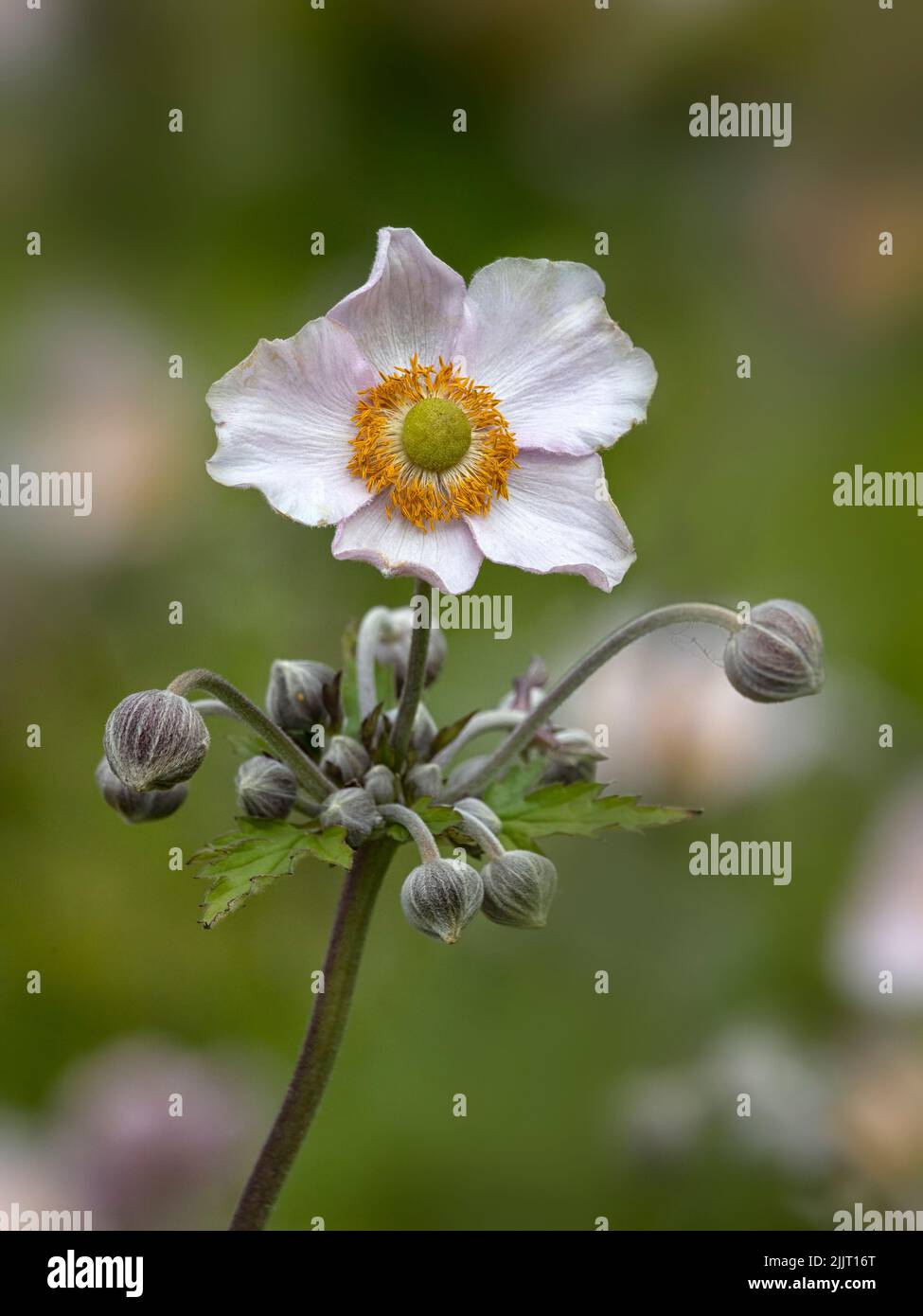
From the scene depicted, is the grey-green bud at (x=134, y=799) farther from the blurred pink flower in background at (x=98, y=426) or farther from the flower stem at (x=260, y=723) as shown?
the blurred pink flower in background at (x=98, y=426)

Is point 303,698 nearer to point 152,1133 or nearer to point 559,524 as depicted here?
point 559,524

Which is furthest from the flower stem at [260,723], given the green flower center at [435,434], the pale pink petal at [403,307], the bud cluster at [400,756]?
the pale pink petal at [403,307]

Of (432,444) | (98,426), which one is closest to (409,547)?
(432,444)

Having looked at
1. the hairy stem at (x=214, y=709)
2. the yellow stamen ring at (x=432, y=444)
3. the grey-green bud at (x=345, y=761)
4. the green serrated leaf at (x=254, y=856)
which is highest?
the yellow stamen ring at (x=432, y=444)

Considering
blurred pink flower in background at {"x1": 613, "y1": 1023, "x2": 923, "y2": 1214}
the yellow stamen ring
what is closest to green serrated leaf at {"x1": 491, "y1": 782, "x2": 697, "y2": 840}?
the yellow stamen ring

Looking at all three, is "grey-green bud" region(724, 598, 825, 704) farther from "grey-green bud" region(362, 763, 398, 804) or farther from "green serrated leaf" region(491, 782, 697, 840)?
"grey-green bud" region(362, 763, 398, 804)
